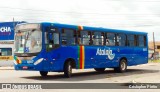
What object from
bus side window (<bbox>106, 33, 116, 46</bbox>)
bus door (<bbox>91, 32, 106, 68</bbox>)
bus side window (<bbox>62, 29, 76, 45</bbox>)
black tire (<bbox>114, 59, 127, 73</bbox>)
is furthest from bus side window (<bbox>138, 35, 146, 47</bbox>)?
bus side window (<bbox>62, 29, 76, 45</bbox>)

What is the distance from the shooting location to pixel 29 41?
1983 cm

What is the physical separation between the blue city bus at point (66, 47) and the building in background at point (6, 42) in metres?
23.6

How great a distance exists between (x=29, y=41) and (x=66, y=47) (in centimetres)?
223

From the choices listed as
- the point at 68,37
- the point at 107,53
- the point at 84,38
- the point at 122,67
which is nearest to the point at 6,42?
the point at 122,67

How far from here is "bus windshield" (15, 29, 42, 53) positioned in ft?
64.4

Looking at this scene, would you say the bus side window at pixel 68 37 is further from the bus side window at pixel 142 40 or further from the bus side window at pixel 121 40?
the bus side window at pixel 142 40

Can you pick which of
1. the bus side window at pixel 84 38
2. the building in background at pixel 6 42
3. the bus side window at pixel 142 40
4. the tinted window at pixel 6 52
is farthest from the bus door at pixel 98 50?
the tinted window at pixel 6 52

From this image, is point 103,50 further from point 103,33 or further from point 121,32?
point 121,32

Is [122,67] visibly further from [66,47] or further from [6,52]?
[6,52]

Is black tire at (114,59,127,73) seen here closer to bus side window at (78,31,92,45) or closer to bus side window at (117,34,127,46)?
bus side window at (117,34,127,46)

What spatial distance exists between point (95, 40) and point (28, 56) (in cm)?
A: 542

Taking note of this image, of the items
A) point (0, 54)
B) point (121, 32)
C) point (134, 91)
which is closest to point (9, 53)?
point (0, 54)

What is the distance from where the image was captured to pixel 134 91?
14312mm

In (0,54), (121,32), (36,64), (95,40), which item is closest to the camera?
(36,64)
